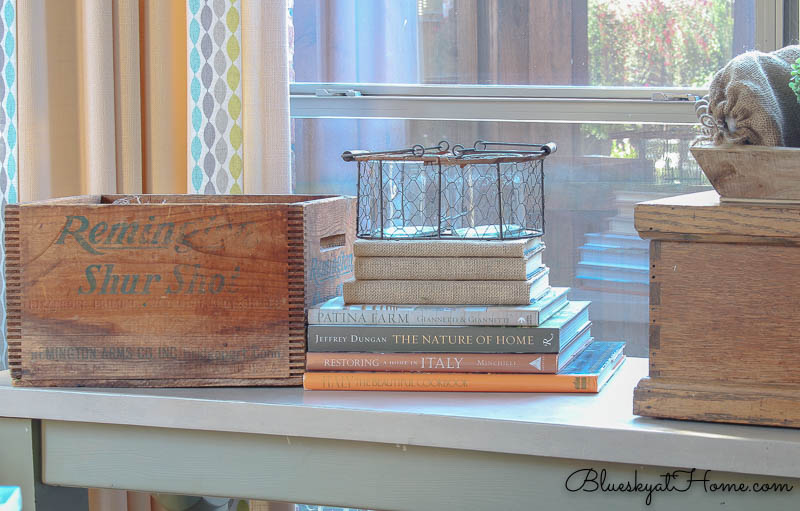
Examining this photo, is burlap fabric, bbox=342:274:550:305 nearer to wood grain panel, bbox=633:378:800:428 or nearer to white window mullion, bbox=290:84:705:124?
wood grain panel, bbox=633:378:800:428

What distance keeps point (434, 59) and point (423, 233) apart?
50cm

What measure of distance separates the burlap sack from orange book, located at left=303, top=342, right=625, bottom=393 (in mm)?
309

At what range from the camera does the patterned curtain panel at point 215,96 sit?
143 cm

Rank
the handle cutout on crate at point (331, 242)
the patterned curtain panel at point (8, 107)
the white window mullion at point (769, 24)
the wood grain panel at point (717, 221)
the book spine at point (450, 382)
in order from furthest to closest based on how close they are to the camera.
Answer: the patterned curtain panel at point (8, 107) < the white window mullion at point (769, 24) < the handle cutout on crate at point (331, 242) < the book spine at point (450, 382) < the wood grain panel at point (717, 221)

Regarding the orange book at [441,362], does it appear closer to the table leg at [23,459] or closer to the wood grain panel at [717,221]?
the wood grain panel at [717,221]

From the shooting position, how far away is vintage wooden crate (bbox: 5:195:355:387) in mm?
1066

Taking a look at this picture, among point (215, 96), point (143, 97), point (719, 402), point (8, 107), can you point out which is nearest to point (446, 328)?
point (719, 402)

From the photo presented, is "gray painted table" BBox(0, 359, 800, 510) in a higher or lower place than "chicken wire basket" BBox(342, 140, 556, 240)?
lower

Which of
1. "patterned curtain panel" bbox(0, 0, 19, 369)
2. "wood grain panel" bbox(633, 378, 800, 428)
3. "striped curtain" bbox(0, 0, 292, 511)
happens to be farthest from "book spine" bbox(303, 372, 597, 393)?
"patterned curtain panel" bbox(0, 0, 19, 369)

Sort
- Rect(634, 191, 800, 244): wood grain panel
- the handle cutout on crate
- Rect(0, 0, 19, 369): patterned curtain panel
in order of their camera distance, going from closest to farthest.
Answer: Rect(634, 191, 800, 244): wood grain panel → the handle cutout on crate → Rect(0, 0, 19, 369): patterned curtain panel

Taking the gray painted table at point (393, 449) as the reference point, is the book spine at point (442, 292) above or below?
above

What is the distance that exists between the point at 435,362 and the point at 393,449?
123 mm

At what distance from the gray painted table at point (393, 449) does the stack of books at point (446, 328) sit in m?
0.02

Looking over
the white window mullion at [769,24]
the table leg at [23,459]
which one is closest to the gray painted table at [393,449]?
the table leg at [23,459]
